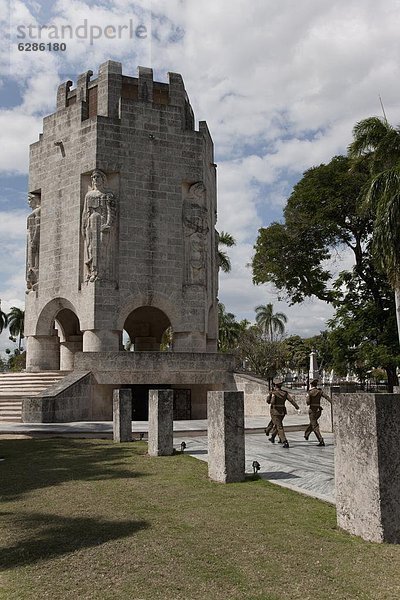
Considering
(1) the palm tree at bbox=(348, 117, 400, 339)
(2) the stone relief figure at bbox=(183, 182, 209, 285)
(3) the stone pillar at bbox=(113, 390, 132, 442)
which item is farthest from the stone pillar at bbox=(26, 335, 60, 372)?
(1) the palm tree at bbox=(348, 117, 400, 339)

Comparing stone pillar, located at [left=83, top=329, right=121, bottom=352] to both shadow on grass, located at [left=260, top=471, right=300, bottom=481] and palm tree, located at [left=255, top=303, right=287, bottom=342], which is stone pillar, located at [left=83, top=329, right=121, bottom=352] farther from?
palm tree, located at [left=255, top=303, right=287, bottom=342]

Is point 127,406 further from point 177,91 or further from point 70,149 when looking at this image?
point 177,91

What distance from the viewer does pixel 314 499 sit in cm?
689

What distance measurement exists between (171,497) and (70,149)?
2095 cm

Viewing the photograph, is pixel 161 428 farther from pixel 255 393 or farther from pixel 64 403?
pixel 255 393

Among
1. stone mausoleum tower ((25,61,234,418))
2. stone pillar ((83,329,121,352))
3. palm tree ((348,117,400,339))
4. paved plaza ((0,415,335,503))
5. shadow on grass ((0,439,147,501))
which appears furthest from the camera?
stone mausoleum tower ((25,61,234,418))

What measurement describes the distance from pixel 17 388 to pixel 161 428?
41.6ft

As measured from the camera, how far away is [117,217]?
78.9 feet

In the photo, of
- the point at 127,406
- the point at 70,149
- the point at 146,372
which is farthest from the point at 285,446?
the point at 70,149

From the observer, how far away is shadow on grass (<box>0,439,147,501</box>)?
849cm

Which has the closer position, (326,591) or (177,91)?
(326,591)

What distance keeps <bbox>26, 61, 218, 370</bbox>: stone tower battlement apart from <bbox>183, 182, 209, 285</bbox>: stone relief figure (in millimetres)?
46

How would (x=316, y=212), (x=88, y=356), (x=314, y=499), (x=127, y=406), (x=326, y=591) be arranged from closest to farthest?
(x=326, y=591)
(x=314, y=499)
(x=127, y=406)
(x=88, y=356)
(x=316, y=212)

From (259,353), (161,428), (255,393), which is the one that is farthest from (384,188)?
(259,353)
